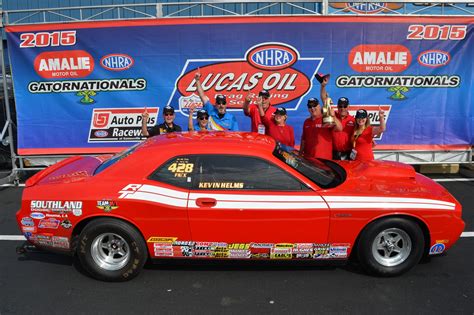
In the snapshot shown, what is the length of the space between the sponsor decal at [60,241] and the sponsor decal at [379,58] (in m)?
5.40

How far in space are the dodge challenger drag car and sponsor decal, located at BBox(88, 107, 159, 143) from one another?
Result: 3432 mm

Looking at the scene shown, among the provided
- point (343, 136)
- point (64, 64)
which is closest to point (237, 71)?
point (343, 136)

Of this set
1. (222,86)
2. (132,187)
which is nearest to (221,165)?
(132,187)

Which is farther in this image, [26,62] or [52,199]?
[26,62]

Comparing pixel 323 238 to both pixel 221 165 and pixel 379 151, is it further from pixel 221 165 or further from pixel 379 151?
pixel 379 151

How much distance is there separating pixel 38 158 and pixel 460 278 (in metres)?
6.86

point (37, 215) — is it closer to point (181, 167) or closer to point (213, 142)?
point (181, 167)

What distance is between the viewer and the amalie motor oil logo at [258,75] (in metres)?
6.70

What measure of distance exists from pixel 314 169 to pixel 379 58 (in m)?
3.88

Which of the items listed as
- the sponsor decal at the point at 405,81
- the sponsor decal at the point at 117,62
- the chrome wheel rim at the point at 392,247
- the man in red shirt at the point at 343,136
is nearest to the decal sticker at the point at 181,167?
the chrome wheel rim at the point at 392,247

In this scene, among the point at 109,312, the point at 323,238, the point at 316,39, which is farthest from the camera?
the point at 316,39

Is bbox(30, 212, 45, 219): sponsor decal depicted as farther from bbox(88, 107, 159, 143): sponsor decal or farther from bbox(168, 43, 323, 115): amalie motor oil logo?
bbox(168, 43, 323, 115): amalie motor oil logo

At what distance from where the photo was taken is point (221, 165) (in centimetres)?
349

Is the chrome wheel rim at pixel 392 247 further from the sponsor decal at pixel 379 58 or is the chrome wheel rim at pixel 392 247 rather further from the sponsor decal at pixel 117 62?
the sponsor decal at pixel 117 62
